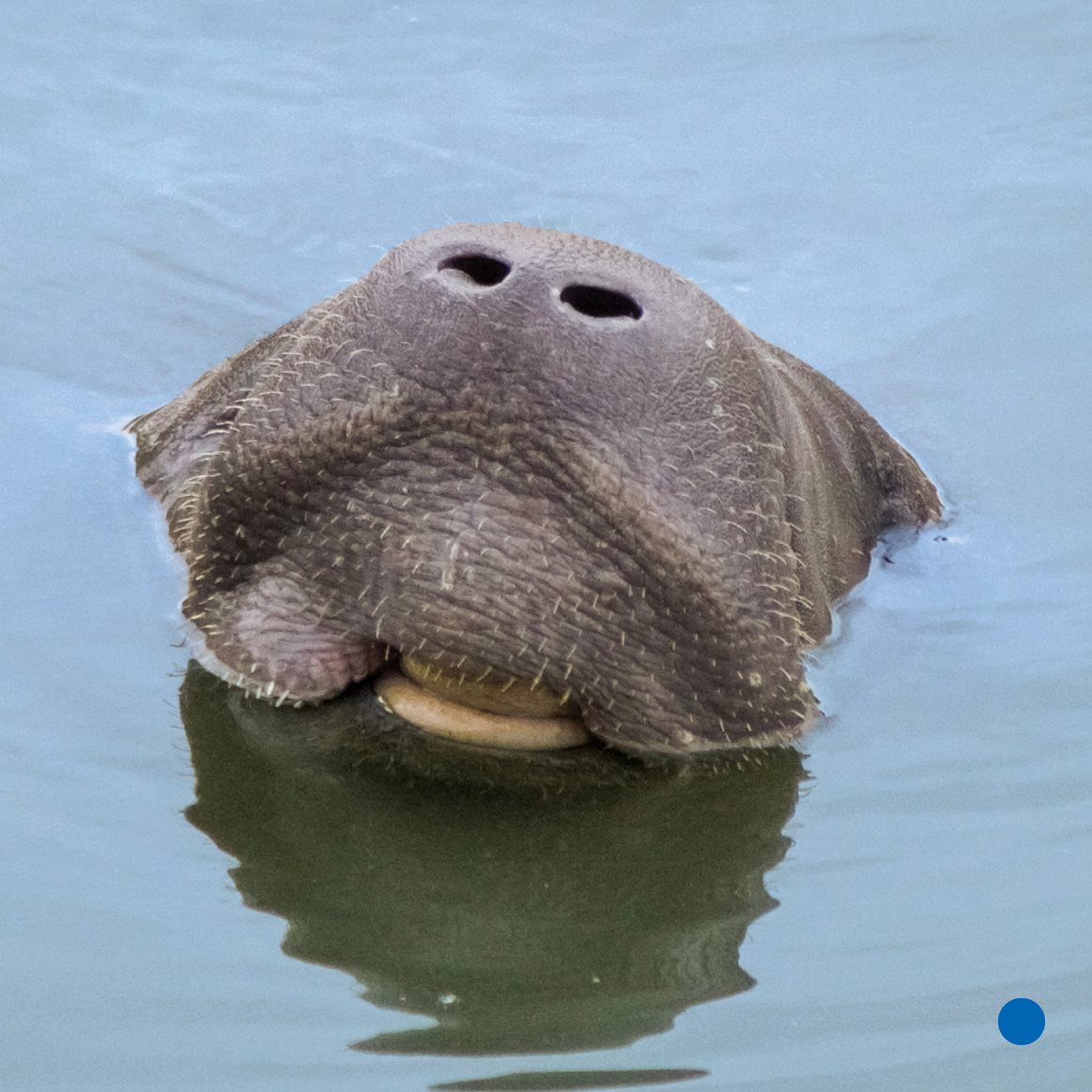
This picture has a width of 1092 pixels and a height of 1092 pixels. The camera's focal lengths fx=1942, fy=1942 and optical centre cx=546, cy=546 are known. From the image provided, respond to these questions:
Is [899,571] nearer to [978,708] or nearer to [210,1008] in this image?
[978,708]

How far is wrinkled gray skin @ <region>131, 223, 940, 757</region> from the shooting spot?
4277 mm

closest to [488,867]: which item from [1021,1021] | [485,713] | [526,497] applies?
[485,713]

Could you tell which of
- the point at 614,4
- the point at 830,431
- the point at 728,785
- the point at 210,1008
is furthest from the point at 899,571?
the point at 614,4

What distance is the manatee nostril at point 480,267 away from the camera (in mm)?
4328

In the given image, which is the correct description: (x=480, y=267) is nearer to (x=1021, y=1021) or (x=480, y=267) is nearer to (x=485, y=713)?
(x=485, y=713)

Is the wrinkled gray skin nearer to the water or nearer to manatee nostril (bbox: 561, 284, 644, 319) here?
manatee nostril (bbox: 561, 284, 644, 319)

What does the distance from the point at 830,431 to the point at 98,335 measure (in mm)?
3387

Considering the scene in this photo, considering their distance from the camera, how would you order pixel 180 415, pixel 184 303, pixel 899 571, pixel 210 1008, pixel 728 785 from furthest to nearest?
1. pixel 184 303
2. pixel 899 571
3. pixel 180 415
4. pixel 728 785
5. pixel 210 1008

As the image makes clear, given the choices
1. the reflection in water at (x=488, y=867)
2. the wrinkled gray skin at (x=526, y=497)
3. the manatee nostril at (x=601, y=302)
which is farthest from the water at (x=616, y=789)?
the manatee nostril at (x=601, y=302)

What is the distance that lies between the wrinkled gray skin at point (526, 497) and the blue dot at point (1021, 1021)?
3.19 ft

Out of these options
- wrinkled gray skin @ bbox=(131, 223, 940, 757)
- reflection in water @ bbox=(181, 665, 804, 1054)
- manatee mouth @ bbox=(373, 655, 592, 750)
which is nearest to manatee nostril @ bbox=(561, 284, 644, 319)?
wrinkled gray skin @ bbox=(131, 223, 940, 757)

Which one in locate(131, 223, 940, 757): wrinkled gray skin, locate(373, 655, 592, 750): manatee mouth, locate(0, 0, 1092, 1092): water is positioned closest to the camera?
locate(0, 0, 1092, 1092): water

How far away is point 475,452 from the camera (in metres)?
4.33

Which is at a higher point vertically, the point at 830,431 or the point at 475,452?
the point at 475,452
